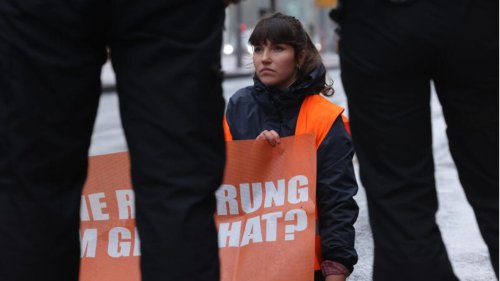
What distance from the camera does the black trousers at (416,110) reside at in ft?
6.86

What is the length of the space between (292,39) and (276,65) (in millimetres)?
117

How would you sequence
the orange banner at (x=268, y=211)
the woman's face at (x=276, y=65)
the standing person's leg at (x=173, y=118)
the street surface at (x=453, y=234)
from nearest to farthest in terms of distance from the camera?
the standing person's leg at (x=173, y=118) < the orange banner at (x=268, y=211) < the woman's face at (x=276, y=65) < the street surface at (x=453, y=234)

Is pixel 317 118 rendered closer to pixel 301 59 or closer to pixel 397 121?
pixel 301 59

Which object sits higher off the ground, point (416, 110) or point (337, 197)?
point (416, 110)

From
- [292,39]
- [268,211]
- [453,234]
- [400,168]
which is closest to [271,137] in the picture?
[268,211]

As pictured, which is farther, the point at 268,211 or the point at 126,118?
the point at 268,211

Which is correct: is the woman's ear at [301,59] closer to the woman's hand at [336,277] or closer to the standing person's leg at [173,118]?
the woman's hand at [336,277]

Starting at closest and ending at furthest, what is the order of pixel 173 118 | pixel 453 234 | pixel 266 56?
pixel 173 118
pixel 266 56
pixel 453 234

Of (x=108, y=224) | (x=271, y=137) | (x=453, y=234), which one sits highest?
(x=271, y=137)

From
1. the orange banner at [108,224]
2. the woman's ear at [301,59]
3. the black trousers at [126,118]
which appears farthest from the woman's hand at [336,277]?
the black trousers at [126,118]

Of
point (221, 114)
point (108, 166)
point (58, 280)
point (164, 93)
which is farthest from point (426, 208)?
point (108, 166)

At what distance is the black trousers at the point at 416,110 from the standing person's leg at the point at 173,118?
35cm

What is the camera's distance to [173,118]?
1.97 m

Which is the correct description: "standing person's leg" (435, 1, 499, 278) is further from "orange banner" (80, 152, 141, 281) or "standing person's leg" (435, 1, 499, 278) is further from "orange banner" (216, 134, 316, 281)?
"orange banner" (80, 152, 141, 281)
